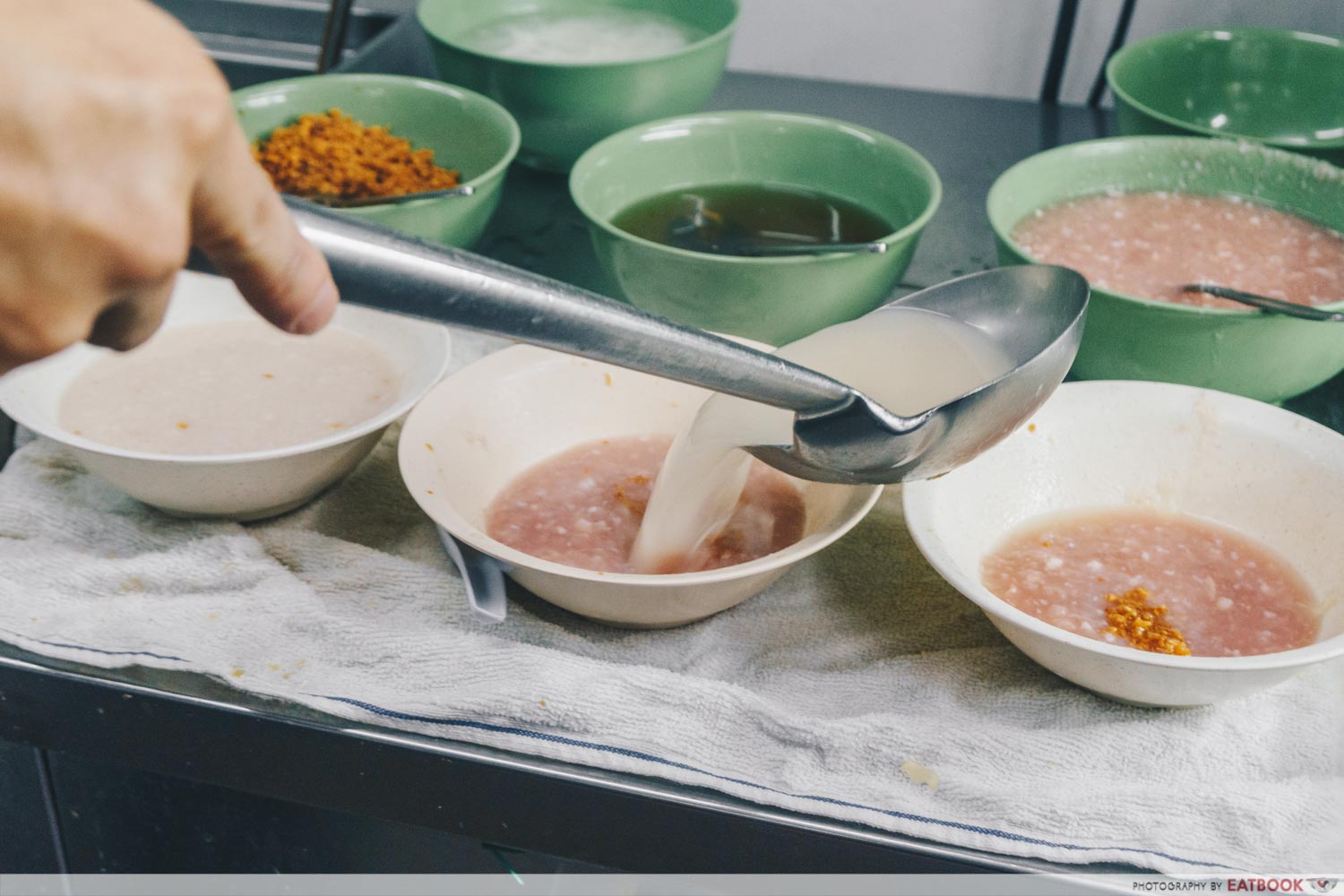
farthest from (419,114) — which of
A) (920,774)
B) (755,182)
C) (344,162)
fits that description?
(920,774)

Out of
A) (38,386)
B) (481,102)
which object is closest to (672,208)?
(481,102)

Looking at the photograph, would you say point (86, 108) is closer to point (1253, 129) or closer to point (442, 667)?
point (442, 667)

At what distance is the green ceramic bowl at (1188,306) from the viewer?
2.88ft

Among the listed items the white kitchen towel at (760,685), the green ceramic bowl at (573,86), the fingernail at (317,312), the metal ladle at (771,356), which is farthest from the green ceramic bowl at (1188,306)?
the fingernail at (317,312)

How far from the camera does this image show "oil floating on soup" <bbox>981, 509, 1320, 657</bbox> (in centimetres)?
75

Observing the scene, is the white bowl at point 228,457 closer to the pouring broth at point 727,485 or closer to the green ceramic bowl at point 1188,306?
the pouring broth at point 727,485

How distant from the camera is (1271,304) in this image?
0.89 metres

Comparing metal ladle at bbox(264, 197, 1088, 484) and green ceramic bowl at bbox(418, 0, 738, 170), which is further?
green ceramic bowl at bbox(418, 0, 738, 170)

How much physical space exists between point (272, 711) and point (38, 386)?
1.15 feet

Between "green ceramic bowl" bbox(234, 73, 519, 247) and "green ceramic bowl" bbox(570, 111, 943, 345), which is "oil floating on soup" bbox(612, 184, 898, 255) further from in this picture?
"green ceramic bowl" bbox(234, 73, 519, 247)

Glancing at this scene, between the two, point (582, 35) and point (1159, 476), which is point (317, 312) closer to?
point (1159, 476)

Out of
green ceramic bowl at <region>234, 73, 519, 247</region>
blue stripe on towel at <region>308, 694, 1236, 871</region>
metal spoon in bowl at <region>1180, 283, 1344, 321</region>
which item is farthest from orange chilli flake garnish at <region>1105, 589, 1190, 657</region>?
green ceramic bowl at <region>234, 73, 519, 247</region>

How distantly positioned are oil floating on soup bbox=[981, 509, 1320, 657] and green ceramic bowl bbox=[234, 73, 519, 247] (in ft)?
1.93

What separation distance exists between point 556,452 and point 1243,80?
3.11 ft
